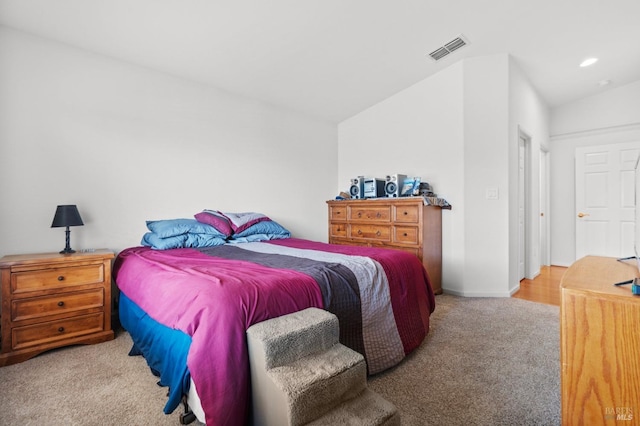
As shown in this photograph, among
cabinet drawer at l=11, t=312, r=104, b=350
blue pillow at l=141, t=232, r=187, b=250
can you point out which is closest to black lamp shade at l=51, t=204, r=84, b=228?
blue pillow at l=141, t=232, r=187, b=250

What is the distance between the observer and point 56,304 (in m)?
2.05

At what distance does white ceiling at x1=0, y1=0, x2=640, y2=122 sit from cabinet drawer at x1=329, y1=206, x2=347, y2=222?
1.58m

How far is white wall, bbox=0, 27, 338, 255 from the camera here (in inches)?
91.0

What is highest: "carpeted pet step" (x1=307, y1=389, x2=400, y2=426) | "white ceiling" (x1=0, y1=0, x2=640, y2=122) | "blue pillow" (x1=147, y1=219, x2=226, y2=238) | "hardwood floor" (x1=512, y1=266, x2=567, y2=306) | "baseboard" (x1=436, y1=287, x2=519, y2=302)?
"white ceiling" (x1=0, y1=0, x2=640, y2=122)

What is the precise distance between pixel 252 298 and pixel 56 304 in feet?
5.86

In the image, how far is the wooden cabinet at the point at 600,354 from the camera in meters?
0.78

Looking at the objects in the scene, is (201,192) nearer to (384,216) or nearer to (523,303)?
(384,216)

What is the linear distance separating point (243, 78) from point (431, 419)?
3.44 meters

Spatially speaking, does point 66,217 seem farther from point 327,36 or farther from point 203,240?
point 327,36

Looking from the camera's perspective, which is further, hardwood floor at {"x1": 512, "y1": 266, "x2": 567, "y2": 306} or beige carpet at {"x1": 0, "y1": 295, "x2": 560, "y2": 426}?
hardwood floor at {"x1": 512, "y1": 266, "x2": 567, "y2": 306}

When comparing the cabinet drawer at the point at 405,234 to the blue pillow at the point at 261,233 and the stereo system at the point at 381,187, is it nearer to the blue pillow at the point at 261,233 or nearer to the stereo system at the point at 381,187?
the stereo system at the point at 381,187

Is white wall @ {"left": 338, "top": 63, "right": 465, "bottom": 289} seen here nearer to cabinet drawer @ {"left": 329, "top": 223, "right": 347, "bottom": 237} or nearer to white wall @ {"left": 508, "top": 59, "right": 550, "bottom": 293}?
white wall @ {"left": 508, "top": 59, "right": 550, "bottom": 293}

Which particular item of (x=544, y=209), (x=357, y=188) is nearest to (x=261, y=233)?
(x=357, y=188)

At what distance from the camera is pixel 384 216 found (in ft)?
11.5
